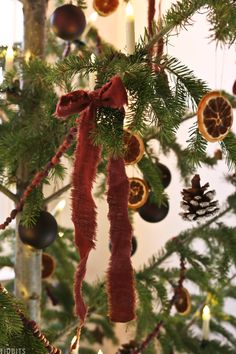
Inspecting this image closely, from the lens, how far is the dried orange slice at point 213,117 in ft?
1.46

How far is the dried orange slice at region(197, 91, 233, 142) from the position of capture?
1.46 feet

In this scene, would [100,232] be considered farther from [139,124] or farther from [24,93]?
[139,124]

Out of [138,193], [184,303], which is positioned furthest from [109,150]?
[184,303]

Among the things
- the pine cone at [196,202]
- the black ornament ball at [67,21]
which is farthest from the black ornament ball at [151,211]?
the black ornament ball at [67,21]

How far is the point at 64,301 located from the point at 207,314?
1.74ft

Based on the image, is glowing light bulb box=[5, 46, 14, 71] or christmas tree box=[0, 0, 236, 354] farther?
glowing light bulb box=[5, 46, 14, 71]

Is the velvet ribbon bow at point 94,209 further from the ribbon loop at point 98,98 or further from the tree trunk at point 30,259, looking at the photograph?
the tree trunk at point 30,259

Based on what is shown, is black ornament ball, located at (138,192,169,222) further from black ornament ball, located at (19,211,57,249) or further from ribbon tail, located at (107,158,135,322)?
ribbon tail, located at (107,158,135,322)

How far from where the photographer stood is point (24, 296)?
754mm

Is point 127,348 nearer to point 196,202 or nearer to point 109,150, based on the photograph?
point 196,202

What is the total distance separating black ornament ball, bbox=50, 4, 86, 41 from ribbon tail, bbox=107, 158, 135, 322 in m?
0.43

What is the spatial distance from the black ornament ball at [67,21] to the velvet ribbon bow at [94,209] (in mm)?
401

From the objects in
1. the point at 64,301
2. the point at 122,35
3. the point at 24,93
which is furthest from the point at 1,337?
the point at 122,35

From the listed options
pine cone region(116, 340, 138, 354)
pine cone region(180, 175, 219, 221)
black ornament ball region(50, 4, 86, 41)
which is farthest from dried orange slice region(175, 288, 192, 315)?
black ornament ball region(50, 4, 86, 41)
